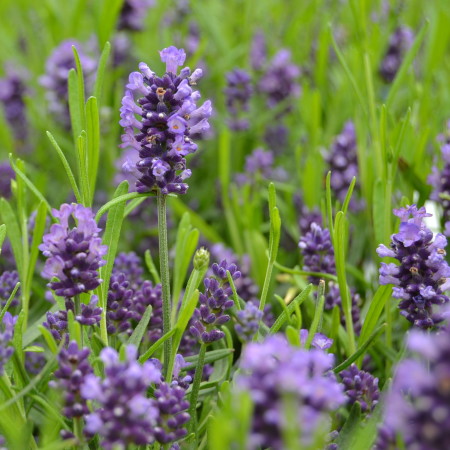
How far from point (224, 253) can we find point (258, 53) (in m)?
1.75

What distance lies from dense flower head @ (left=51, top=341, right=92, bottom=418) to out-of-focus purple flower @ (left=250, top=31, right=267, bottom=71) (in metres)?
2.67

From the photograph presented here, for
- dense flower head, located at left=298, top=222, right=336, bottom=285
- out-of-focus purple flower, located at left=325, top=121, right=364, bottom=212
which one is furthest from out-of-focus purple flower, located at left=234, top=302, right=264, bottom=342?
out-of-focus purple flower, located at left=325, top=121, right=364, bottom=212

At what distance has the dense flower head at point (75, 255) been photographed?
1277 millimetres

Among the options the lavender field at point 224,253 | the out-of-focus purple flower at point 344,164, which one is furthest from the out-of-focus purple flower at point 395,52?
the out-of-focus purple flower at point 344,164

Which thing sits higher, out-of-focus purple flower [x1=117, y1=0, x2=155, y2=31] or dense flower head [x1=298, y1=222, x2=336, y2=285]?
out-of-focus purple flower [x1=117, y1=0, x2=155, y2=31]

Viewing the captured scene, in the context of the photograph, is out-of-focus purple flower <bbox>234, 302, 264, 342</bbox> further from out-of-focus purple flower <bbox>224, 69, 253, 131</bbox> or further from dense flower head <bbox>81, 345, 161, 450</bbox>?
out-of-focus purple flower <bbox>224, 69, 253, 131</bbox>

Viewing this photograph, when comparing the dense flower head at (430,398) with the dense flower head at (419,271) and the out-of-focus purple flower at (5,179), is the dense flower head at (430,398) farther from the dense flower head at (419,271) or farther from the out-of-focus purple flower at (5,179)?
the out-of-focus purple flower at (5,179)

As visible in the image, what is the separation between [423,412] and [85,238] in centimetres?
70

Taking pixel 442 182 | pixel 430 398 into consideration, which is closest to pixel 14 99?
pixel 442 182

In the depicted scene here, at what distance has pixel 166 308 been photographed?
1436 millimetres

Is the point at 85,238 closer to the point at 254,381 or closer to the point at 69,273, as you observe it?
the point at 69,273

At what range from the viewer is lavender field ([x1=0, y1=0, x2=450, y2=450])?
1030 millimetres

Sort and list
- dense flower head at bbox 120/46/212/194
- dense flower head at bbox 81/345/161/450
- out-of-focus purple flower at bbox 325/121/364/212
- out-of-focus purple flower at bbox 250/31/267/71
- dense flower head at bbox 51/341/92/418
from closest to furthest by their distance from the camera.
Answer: dense flower head at bbox 81/345/161/450 < dense flower head at bbox 51/341/92/418 < dense flower head at bbox 120/46/212/194 < out-of-focus purple flower at bbox 325/121/364/212 < out-of-focus purple flower at bbox 250/31/267/71

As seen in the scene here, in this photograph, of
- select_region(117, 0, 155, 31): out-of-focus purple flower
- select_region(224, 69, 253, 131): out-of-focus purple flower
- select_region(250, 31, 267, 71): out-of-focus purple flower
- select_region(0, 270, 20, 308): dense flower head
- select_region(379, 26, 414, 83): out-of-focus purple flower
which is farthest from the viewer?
select_region(250, 31, 267, 71): out-of-focus purple flower
